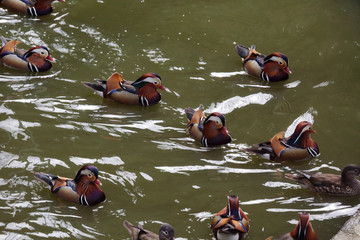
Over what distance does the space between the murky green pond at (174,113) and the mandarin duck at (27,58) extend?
13 centimetres

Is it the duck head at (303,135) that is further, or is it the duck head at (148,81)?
the duck head at (148,81)

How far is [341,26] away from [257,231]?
539cm

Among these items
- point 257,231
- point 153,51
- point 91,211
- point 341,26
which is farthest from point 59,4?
point 257,231

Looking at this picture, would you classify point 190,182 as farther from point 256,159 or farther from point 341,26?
point 341,26

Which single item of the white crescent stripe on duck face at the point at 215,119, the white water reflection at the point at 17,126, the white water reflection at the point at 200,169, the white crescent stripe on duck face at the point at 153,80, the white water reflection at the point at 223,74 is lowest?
the white water reflection at the point at 200,169

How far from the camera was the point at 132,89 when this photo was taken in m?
8.73

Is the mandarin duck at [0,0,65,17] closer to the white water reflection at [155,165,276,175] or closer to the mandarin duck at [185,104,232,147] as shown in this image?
the mandarin duck at [185,104,232,147]

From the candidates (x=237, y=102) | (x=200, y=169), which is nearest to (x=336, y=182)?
(x=200, y=169)

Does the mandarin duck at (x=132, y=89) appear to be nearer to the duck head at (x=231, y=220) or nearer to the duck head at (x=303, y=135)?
the duck head at (x=303, y=135)

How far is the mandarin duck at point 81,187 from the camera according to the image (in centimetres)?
663

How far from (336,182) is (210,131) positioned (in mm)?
1511

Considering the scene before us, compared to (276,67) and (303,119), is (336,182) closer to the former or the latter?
(303,119)

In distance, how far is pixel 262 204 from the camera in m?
6.88

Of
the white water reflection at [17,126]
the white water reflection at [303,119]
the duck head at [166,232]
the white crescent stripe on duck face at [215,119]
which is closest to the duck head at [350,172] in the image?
the white water reflection at [303,119]
